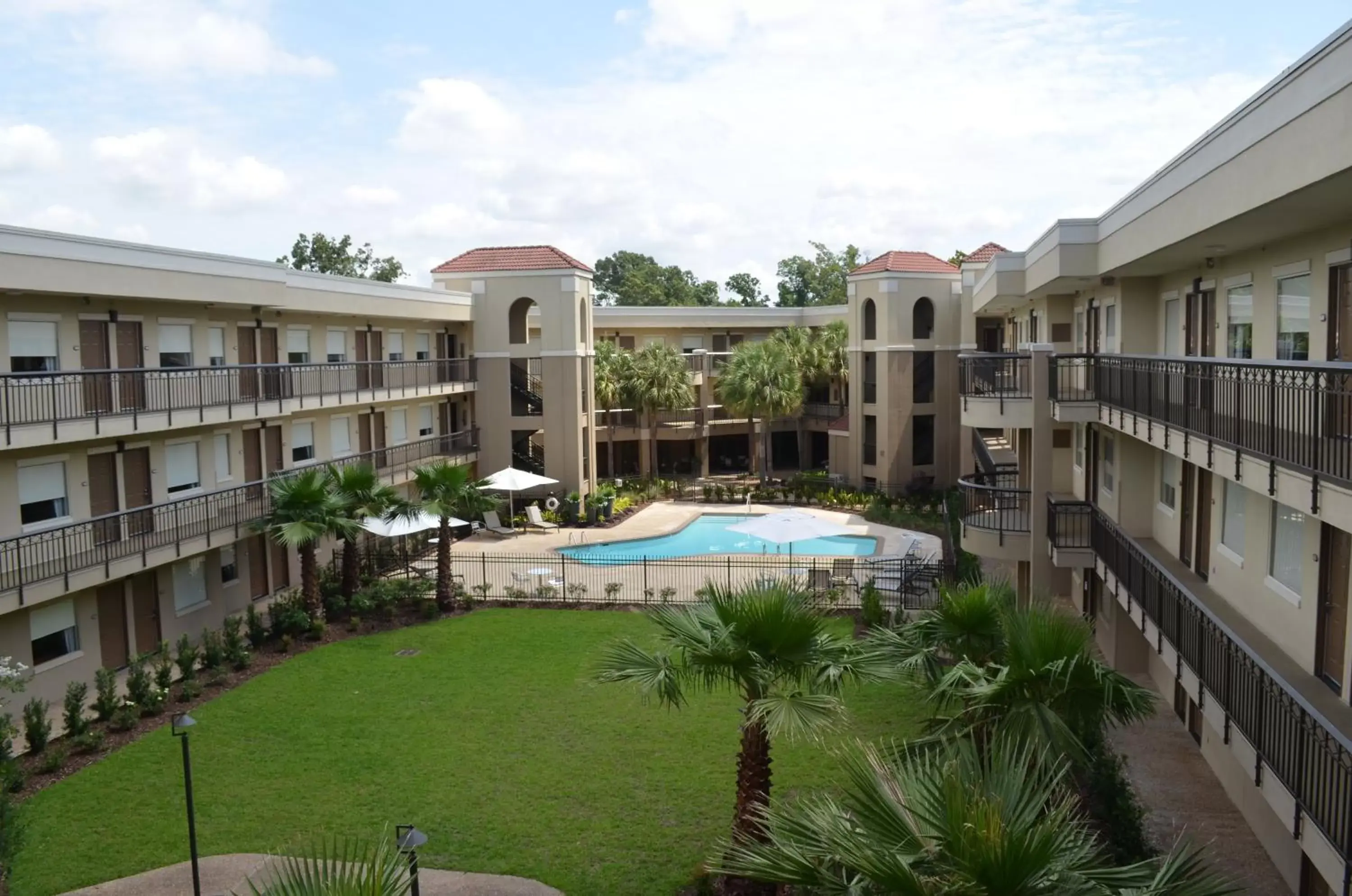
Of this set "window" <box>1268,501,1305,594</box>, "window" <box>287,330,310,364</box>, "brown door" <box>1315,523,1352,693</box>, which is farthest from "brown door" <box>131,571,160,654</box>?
"brown door" <box>1315,523,1352,693</box>

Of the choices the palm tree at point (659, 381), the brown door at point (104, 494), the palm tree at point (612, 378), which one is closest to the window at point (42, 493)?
the brown door at point (104, 494)

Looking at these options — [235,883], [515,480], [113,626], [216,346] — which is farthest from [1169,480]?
[515,480]

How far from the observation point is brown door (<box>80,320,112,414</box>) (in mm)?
21344

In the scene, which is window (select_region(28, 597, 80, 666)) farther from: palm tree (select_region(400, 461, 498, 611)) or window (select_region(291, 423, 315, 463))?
window (select_region(291, 423, 315, 463))

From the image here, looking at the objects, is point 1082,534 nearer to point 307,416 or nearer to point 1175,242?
point 1175,242

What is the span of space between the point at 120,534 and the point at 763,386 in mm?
28377

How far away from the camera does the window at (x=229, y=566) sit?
26906mm

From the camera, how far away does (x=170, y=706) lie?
811 inches

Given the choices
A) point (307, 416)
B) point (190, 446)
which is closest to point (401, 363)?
point (307, 416)

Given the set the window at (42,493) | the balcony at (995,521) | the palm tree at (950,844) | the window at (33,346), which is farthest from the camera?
the balcony at (995,521)

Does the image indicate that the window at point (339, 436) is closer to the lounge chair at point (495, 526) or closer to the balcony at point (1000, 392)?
the lounge chair at point (495, 526)

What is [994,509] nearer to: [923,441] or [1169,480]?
[1169,480]

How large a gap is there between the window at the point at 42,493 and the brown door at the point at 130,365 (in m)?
1.77

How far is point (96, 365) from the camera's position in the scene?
896 inches
